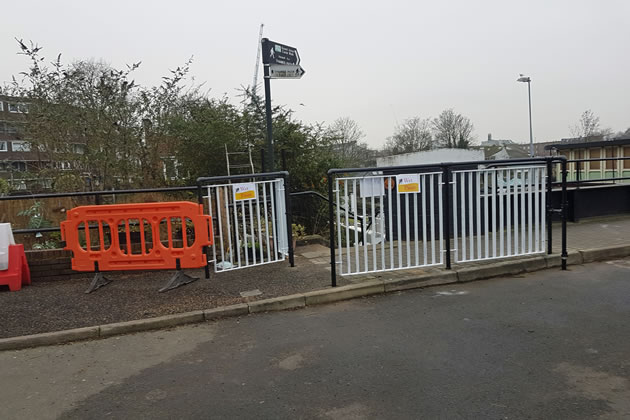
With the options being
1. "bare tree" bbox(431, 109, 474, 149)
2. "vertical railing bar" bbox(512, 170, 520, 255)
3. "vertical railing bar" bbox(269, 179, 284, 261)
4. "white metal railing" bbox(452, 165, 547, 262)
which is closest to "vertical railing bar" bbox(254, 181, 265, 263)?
"vertical railing bar" bbox(269, 179, 284, 261)

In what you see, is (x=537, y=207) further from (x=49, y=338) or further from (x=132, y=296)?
(x=49, y=338)

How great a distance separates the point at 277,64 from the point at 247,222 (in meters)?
2.87

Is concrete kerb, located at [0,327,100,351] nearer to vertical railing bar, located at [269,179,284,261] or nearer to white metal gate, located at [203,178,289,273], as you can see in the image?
white metal gate, located at [203,178,289,273]

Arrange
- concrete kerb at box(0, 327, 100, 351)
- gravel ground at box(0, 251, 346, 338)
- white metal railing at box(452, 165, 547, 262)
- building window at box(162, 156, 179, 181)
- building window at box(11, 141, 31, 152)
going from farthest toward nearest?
building window at box(162, 156, 179, 181) → building window at box(11, 141, 31, 152) → white metal railing at box(452, 165, 547, 262) → gravel ground at box(0, 251, 346, 338) → concrete kerb at box(0, 327, 100, 351)

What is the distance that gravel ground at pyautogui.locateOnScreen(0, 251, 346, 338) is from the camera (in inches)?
202

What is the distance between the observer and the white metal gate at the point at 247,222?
21.7 feet

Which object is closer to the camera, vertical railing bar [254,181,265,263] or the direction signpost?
vertical railing bar [254,181,265,263]

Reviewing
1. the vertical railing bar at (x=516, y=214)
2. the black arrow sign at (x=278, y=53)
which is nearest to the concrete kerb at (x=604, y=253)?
the vertical railing bar at (x=516, y=214)

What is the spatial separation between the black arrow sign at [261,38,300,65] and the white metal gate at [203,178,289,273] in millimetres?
2224

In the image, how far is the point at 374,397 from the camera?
321 cm

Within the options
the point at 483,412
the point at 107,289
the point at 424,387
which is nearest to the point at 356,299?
the point at 424,387

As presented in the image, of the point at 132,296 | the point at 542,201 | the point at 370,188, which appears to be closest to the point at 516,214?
the point at 542,201

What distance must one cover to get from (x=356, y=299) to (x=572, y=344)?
2452 millimetres

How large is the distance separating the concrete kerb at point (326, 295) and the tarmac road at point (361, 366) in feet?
0.50
